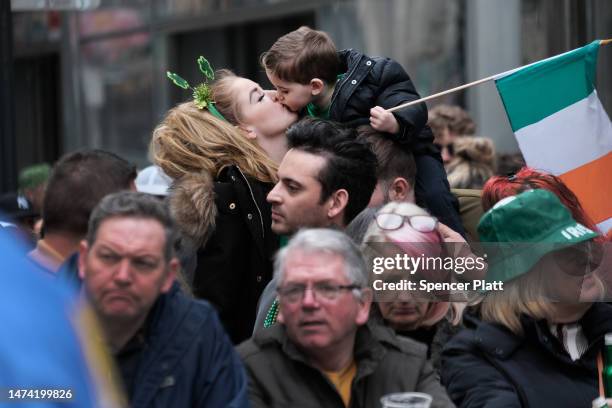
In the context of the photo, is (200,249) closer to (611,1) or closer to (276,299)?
(276,299)

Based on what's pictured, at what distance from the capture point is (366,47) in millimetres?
13719

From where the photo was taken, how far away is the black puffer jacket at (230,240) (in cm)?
518

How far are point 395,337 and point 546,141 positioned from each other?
231 centimetres

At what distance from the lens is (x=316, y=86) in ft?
18.2

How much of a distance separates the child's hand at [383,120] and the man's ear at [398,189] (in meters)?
0.21

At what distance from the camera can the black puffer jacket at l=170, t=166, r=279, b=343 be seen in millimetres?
5180

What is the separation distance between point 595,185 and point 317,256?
7.73 feet

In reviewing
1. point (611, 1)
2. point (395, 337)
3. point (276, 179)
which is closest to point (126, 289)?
point (395, 337)

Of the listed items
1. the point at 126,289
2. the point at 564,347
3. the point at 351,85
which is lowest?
the point at 564,347

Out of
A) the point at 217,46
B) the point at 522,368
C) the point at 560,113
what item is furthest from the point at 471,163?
the point at 217,46

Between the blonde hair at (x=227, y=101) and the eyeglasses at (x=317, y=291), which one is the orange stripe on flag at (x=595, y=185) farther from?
the eyeglasses at (x=317, y=291)

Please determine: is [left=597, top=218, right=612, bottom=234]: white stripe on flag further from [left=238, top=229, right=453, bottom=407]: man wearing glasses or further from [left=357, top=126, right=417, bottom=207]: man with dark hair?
[left=238, top=229, right=453, bottom=407]: man wearing glasses

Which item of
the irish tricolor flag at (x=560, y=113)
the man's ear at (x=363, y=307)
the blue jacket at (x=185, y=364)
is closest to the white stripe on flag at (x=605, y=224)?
the irish tricolor flag at (x=560, y=113)

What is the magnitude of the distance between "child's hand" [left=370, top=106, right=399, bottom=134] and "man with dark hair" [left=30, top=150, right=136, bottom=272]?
4.15 feet
